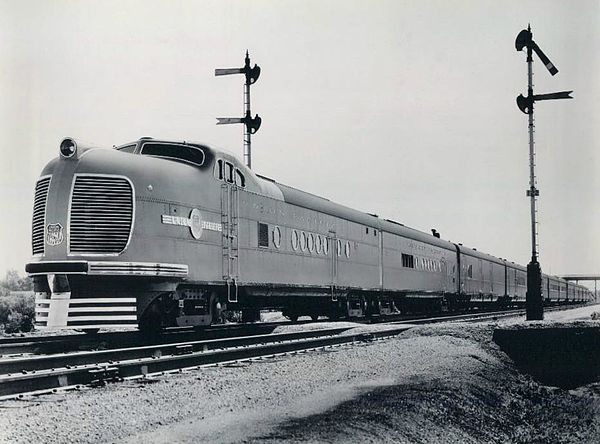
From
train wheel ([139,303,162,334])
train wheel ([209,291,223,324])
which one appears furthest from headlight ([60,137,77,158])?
train wheel ([209,291,223,324])

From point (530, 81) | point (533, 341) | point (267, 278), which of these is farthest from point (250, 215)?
point (530, 81)

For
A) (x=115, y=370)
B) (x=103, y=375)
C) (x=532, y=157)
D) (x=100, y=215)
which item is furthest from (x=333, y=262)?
(x=103, y=375)

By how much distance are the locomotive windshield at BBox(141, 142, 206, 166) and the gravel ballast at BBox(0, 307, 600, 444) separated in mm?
4407

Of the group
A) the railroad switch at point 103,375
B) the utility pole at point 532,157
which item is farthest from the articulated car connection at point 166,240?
the utility pole at point 532,157

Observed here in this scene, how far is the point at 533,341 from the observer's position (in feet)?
48.9

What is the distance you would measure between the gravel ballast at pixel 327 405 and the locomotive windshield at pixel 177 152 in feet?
14.5

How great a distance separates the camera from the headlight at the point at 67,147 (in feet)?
39.1

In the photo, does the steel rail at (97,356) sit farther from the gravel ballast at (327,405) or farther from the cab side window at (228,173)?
the cab side window at (228,173)

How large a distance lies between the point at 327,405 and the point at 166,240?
5875mm

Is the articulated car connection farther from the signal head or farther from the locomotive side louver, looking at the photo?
the signal head

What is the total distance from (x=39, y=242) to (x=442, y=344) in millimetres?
7489

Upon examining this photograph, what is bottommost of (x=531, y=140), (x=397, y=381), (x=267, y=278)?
(x=397, y=381)

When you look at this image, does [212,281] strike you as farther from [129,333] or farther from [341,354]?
[341,354]

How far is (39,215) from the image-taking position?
1230 cm
